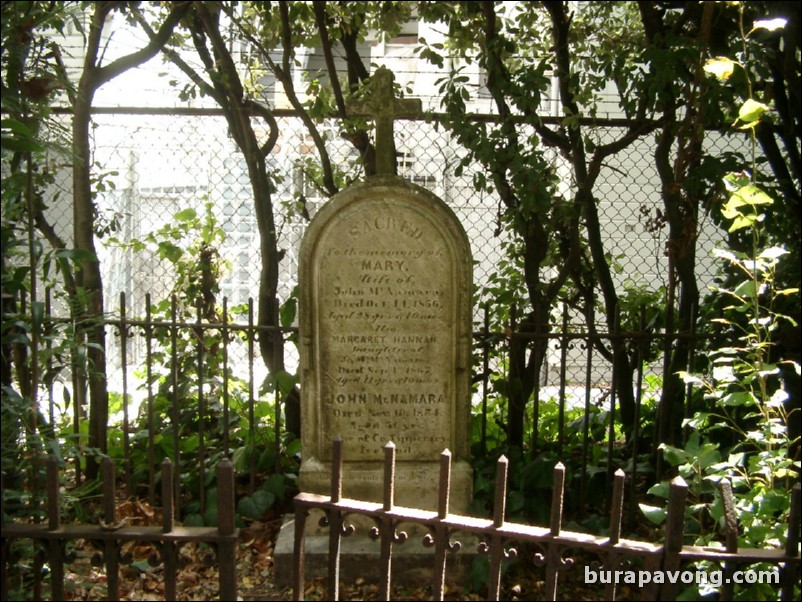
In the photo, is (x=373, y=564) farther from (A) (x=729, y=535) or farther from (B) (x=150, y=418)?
(A) (x=729, y=535)

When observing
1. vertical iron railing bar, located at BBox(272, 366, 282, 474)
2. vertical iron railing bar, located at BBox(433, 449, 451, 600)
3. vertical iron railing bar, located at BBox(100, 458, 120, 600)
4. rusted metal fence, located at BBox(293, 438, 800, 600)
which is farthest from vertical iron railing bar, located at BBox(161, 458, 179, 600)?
vertical iron railing bar, located at BBox(272, 366, 282, 474)

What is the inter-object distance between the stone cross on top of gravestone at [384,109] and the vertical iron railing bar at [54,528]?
2172 mm

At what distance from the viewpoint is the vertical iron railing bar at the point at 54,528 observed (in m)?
2.67

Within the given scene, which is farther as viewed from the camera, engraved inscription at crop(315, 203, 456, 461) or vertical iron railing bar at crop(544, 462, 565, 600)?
engraved inscription at crop(315, 203, 456, 461)

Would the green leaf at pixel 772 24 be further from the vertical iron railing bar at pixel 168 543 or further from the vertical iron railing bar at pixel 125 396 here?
the vertical iron railing bar at pixel 125 396

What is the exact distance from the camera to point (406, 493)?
14.4 feet

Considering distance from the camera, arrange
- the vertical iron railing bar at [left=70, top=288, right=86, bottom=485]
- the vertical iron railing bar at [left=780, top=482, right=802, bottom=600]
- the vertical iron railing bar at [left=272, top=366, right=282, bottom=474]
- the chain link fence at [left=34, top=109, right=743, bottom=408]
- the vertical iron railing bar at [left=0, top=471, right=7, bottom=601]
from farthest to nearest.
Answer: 1. the chain link fence at [left=34, top=109, right=743, bottom=408]
2. the vertical iron railing bar at [left=272, top=366, right=282, bottom=474]
3. the vertical iron railing bar at [left=70, top=288, right=86, bottom=485]
4. the vertical iron railing bar at [left=0, top=471, right=7, bottom=601]
5. the vertical iron railing bar at [left=780, top=482, right=802, bottom=600]

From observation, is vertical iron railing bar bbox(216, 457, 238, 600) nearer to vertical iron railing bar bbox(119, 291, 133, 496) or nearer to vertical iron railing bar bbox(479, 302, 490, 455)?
vertical iron railing bar bbox(119, 291, 133, 496)

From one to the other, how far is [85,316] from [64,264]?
104 cm

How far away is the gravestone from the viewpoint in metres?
4.20

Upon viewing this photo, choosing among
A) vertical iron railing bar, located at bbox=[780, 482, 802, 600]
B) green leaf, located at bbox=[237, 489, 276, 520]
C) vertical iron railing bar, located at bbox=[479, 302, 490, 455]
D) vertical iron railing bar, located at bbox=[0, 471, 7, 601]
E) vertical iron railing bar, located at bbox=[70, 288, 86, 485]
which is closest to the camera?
vertical iron railing bar, located at bbox=[780, 482, 802, 600]

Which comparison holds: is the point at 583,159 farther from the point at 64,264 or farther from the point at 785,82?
the point at 64,264

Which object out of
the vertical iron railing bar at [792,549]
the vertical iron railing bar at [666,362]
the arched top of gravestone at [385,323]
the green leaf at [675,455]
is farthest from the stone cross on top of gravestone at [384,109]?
the vertical iron railing bar at [792,549]

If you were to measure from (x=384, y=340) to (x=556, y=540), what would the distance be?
1.71m
